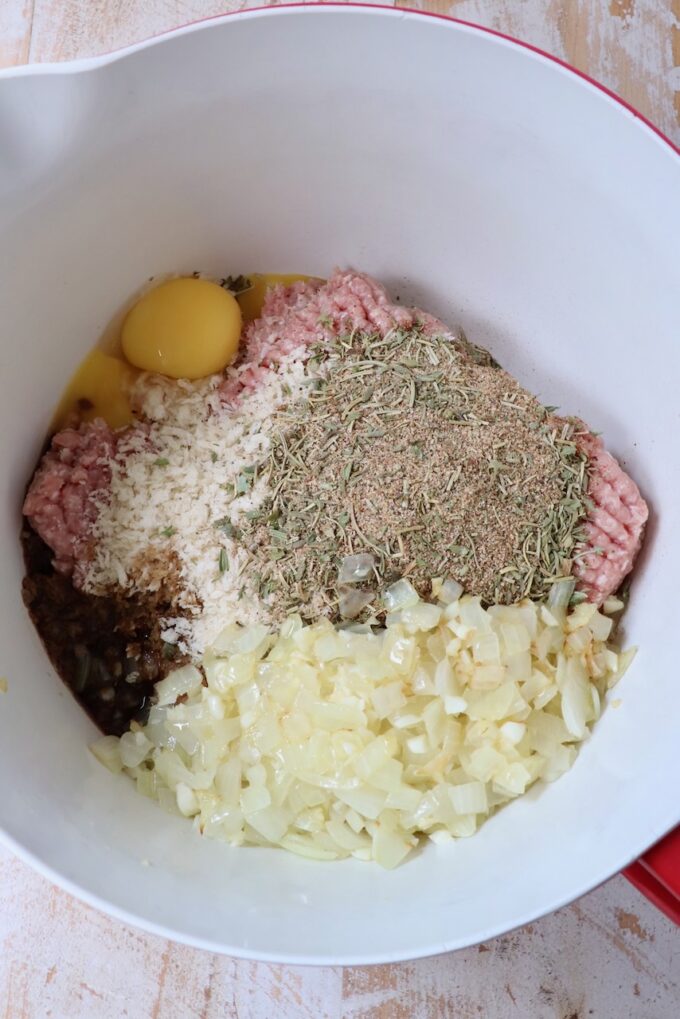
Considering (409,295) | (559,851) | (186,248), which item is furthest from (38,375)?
(559,851)

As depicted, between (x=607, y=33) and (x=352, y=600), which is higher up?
(x=607, y=33)

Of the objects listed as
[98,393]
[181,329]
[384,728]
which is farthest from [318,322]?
[384,728]

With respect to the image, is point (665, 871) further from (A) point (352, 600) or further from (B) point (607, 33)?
(B) point (607, 33)

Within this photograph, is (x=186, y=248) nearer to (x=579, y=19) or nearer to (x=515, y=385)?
(x=515, y=385)

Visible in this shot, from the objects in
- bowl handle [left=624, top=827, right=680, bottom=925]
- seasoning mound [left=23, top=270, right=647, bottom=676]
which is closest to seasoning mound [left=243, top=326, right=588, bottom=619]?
seasoning mound [left=23, top=270, right=647, bottom=676]

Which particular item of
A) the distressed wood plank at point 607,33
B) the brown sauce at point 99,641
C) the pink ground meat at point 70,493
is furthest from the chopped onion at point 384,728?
the distressed wood plank at point 607,33

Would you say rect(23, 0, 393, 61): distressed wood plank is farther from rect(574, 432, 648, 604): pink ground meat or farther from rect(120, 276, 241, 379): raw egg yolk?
rect(574, 432, 648, 604): pink ground meat
